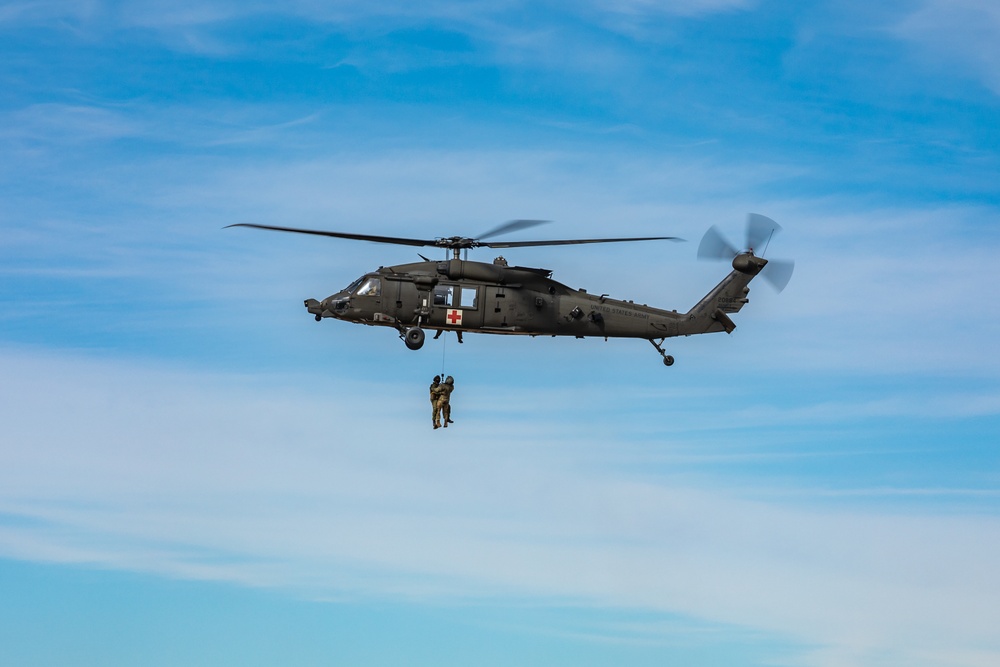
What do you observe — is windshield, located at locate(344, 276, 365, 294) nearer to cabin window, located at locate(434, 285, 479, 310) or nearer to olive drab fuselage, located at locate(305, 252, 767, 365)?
olive drab fuselage, located at locate(305, 252, 767, 365)

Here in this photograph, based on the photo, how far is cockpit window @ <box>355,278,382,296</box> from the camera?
166 feet

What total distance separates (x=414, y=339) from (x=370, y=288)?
318cm

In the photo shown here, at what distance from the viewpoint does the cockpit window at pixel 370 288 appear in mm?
50719

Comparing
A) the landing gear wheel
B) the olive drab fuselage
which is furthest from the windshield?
the landing gear wheel

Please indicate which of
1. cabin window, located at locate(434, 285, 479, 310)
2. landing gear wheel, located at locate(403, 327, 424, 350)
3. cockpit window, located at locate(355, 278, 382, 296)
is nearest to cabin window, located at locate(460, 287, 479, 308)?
cabin window, located at locate(434, 285, 479, 310)

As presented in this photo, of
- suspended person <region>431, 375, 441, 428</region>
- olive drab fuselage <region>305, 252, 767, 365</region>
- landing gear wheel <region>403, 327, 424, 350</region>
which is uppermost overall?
olive drab fuselage <region>305, 252, 767, 365</region>

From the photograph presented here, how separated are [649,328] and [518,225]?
8002 millimetres

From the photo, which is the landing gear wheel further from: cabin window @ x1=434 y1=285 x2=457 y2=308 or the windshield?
the windshield

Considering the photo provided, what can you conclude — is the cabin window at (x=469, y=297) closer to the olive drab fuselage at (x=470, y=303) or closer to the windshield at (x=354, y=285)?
the olive drab fuselage at (x=470, y=303)

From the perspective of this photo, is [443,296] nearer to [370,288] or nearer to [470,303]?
[470,303]

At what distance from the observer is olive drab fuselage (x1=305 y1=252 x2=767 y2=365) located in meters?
50.5

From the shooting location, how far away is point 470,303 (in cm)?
5062

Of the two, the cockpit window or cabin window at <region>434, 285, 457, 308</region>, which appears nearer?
cabin window at <region>434, 285, 457, 308</region>

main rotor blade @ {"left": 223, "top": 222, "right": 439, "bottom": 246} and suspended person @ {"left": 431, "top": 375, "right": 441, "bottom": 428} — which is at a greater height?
main rotor blade @ {"left": 223, "top": 222, "right": 439, "bottom": 246}
